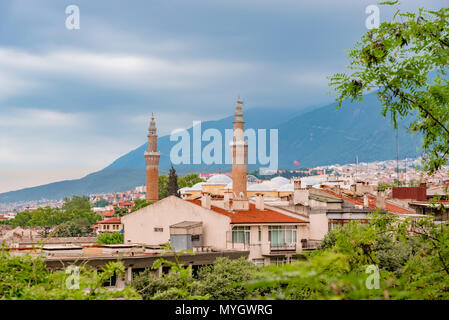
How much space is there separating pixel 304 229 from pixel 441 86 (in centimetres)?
3131

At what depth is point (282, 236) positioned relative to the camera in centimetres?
3850

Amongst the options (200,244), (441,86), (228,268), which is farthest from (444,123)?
(200,244)

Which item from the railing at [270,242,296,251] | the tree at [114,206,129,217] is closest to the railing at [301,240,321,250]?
the railing at [270,242,296,251]

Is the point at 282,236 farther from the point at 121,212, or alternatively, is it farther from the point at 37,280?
the point at 121,212

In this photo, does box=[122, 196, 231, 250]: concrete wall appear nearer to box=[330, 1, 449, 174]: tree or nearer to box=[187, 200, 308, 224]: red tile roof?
box=[187, 200, 308, 224]: red tile roof

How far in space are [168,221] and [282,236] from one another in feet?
22.6

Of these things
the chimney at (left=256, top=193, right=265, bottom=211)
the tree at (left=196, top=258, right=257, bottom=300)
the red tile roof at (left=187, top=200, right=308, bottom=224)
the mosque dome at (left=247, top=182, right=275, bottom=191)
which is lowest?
the tree at (left=196, top=258, right=257, bottom=300)

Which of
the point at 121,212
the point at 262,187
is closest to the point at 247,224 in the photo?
the point at 262,187

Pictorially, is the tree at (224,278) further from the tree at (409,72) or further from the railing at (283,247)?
the tree at (409,72)

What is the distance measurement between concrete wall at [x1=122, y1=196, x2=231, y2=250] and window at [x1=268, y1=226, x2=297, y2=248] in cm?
275

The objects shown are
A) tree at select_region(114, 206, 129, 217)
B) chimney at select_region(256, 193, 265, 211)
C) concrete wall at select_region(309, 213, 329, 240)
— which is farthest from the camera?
tree at select_region(114, 206, 129, 217)

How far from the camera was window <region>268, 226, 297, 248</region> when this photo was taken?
37969mm

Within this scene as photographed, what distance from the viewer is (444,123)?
867 cm

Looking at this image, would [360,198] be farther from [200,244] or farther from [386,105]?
[386,105]
